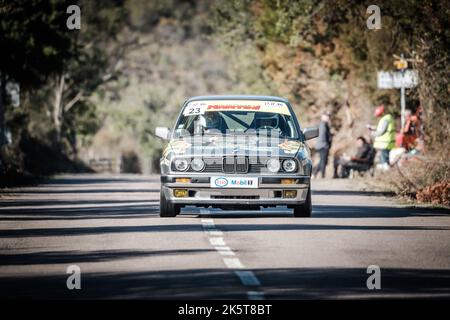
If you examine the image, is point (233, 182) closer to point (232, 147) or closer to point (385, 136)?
point (232, 147)

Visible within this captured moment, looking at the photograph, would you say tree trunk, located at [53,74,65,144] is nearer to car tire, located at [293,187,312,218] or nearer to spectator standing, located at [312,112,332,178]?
spectator standing, located at [312,112,332,178]

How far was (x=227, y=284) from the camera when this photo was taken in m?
11.4

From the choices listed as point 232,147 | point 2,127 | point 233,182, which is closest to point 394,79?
point 2,127

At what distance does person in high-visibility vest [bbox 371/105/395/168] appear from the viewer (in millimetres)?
34531

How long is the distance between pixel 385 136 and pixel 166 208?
16878 mm

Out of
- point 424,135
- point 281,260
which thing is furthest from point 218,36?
point 281,260

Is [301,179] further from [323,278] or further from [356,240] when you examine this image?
[323,278]

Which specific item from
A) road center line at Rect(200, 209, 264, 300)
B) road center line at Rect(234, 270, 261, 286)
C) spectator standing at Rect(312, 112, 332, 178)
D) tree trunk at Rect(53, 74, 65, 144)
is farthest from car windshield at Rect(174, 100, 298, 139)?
tree trunk at Rect(53, 74, 65, 144)

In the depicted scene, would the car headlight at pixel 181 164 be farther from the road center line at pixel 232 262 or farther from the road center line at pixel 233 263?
the road center line at pixel 233 263

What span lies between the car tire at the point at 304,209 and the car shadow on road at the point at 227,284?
6281mm

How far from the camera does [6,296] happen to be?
10.9 metres

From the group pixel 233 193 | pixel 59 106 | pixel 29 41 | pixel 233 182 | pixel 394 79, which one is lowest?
pixel 233 193

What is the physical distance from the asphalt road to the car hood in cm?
98

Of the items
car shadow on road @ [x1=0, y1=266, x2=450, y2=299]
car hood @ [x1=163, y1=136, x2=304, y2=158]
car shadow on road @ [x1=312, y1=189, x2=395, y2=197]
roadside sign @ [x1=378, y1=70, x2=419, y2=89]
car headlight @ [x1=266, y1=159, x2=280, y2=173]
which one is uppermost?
roadside sign @ [x1=378, y1=70, x2=419, y2=89]
